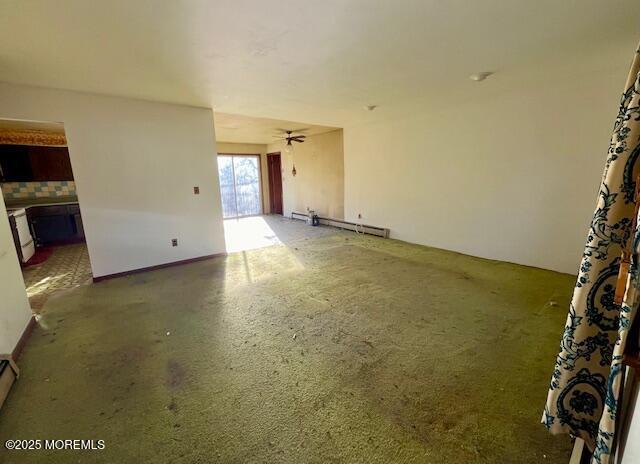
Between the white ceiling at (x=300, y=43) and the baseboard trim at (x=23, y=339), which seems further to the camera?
the baseboard trim at (x=23, y=339)

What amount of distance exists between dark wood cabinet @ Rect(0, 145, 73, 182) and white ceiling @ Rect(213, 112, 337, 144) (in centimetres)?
309

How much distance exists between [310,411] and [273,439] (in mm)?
244

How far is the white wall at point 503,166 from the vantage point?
10.0 feet

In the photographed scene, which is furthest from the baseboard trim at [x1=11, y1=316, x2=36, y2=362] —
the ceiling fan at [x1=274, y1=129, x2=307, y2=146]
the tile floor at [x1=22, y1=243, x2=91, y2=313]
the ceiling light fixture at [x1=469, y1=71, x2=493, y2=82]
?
the ceiling fan at [x1=274, y1=129, x2=307, y2=146]

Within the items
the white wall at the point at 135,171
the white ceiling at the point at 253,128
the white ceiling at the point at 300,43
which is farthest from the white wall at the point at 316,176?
the white ceiling at the point at 300,43

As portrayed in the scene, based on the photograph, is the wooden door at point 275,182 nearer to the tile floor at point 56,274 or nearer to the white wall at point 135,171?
the white wall at point 135,171

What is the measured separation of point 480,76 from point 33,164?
24.6ft

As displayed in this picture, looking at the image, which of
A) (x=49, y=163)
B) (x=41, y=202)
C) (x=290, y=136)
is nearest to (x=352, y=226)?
(x=290, y=136)

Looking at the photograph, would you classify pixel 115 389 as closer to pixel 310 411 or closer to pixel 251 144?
pixel 310 411

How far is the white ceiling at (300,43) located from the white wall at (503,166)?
1.53 ft

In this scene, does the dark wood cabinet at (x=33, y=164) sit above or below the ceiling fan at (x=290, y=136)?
below

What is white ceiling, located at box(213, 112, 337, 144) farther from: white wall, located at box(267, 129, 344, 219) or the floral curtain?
the floral curtain

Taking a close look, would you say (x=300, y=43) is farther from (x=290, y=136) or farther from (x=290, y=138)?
(x=290, y=136)

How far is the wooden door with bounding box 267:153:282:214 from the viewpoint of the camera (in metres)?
8.66
